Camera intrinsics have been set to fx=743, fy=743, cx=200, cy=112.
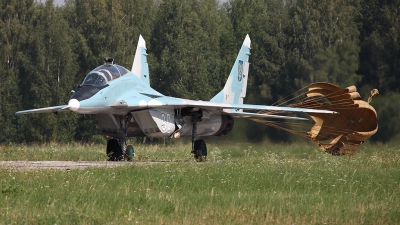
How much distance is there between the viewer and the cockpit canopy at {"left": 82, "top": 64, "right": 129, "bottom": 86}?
1803 centimetres

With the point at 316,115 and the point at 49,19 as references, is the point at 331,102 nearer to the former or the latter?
the point at 316,115

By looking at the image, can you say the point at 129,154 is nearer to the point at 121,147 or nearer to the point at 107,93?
the point at 121,147

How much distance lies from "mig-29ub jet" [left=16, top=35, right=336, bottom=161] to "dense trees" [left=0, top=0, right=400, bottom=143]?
15.3 metres

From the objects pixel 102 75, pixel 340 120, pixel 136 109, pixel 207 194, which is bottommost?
pixel 207 194

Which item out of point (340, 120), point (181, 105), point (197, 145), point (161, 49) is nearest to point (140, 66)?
point (181, 105)

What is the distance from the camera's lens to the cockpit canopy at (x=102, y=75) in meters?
18.0

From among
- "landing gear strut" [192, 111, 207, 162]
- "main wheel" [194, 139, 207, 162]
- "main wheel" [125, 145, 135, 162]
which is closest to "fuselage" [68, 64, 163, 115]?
"main wheel" [125, 145, 135, 162]

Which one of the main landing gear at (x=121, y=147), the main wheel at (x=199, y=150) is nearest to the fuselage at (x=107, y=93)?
the main landing gear at (x=121, y=147)

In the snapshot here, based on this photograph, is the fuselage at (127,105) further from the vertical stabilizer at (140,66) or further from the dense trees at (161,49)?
the dense trees at (161,49)

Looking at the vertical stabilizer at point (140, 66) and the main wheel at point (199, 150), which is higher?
the vertical stabilizer at point (140, 66)

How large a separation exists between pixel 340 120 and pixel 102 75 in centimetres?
732

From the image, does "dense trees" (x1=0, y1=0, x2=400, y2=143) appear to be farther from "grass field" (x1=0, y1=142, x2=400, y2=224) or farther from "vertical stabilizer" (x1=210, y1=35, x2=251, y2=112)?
"grass field" (x1=0, y1=142, x2=400, y2=224)

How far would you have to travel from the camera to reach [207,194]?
11.4m

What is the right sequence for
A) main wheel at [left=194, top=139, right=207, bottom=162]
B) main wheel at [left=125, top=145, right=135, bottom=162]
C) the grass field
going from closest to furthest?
the grass field → main wheel at [left=125, top=145, right=135, bottom=162] → main wheel at [left=194, top=139, right=207, bottom=162]
